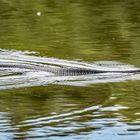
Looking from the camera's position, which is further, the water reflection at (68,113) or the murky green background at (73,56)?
the murky green background at (73,56)

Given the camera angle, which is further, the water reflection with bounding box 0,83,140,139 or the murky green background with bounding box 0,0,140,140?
the murky green background with bounding box 0,0,140,140

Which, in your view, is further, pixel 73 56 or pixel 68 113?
pixel 73 56

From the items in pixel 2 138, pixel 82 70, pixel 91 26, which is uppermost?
pixel 91 26

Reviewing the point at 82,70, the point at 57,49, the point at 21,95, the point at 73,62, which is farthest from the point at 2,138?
the point at 57,49

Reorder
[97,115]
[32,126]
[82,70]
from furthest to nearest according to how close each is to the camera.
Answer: [82,70]
[97,115]
[32,126]

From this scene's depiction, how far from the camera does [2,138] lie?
24.0ft

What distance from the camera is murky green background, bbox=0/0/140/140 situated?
25.4ft

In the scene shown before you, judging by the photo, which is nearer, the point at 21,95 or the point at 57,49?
the point at 21,95

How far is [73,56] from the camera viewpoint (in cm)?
1309

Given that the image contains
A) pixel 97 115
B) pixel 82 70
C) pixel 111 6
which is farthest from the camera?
pixel 111 6

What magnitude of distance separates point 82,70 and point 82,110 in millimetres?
2930

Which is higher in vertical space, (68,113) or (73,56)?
(73,56)

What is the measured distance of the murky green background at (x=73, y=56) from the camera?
7.75 meters

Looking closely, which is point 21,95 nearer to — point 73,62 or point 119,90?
point 119,90
